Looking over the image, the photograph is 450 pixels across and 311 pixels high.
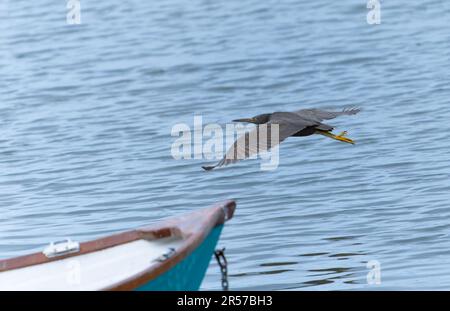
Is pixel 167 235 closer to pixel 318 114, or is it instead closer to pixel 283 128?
pixel 283 128

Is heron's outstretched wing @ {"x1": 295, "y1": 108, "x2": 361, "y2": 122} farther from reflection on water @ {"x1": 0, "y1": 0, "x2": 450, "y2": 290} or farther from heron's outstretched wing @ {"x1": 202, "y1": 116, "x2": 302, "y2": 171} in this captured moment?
reflection on water @ {"x1": 0, "y1": 0, "x2": 450, "y2": 290}

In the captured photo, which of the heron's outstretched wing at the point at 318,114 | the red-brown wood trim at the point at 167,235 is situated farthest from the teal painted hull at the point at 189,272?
the heron's outstretched wing at the point at 318,114

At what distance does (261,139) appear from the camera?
970 cm

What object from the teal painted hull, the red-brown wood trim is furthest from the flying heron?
the teal painted hull

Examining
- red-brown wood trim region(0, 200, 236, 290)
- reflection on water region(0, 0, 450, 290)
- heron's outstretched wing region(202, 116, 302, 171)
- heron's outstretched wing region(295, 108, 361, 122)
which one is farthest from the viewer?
heron's outstretched wing region(295, 108, 361, 122)

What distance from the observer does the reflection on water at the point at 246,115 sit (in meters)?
10.1

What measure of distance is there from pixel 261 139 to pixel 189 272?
2.50 metres

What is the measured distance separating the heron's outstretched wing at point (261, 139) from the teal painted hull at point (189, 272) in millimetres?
1546

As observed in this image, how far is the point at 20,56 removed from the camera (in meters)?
20.2

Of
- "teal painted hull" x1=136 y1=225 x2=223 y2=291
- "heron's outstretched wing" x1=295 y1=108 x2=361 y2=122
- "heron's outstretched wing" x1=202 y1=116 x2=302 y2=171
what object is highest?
"heron's outstretched wing" x1=295 y1=108 x2=361 y2=122

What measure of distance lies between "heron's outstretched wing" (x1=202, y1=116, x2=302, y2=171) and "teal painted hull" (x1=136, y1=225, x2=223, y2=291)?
1546mm

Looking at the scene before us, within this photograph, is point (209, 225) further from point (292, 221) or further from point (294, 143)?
point (294, 143)

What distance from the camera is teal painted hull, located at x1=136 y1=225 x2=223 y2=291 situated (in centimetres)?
713

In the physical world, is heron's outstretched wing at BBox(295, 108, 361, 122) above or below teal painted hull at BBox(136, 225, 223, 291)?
above
